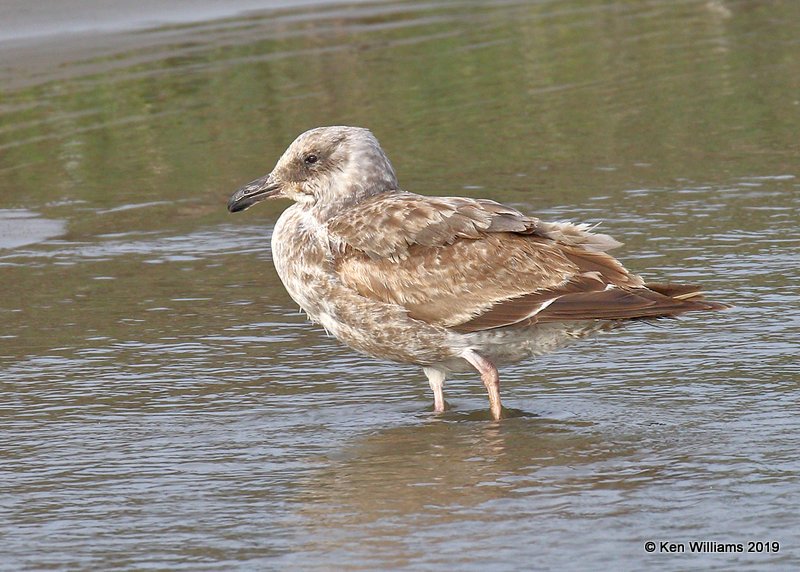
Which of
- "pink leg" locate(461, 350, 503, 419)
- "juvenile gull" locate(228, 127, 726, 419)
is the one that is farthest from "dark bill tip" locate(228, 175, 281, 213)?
"pink leg" locate(461, 350, 503, 419)

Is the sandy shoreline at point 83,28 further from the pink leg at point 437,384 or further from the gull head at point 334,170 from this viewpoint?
the pink leg at point 437,384

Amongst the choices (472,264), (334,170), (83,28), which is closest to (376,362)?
(334,170)

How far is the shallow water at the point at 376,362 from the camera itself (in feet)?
19.0

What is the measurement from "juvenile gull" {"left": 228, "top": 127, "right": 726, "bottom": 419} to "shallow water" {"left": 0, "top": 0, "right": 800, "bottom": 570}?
13.8 inches

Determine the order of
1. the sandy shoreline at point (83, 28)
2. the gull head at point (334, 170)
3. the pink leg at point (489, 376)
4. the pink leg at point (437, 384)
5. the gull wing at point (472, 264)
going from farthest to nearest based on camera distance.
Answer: the sandy shoreline at point (83, 28) < the gull head at point (334, 170) < the pink leg at point (437, 384) < the pink leg at point (489, 376) < the gull wing at point (472, 264)

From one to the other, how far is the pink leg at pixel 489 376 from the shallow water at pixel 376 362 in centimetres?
12

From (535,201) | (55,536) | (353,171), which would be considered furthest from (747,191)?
(55,536)

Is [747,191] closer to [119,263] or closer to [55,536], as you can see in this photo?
[119,263]

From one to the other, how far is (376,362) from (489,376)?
1135 mm

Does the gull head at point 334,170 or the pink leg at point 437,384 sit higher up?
the gull head at point 334,170

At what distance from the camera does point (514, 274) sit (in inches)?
276

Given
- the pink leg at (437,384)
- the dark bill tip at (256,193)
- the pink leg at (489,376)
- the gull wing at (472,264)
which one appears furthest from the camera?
the dark bill tip at (256,193)

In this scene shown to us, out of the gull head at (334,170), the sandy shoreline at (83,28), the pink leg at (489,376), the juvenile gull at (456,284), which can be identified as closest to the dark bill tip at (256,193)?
the gull head at (334,170)

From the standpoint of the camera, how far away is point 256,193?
7922 mm
